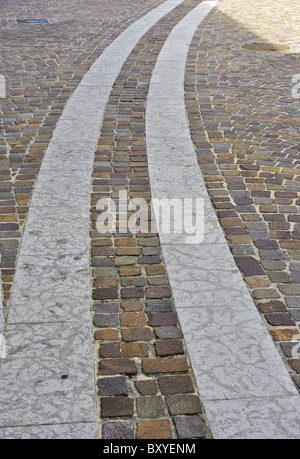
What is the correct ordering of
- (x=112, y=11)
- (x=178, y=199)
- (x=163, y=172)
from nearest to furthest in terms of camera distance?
(x=178, y=199) < (x=163, y=172) < (x=112, y=11)

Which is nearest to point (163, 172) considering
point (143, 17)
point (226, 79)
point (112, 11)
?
point (226, 79)

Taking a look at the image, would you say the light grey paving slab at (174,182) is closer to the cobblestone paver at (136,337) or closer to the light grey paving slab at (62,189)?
the cobblestone paver at (136,337)

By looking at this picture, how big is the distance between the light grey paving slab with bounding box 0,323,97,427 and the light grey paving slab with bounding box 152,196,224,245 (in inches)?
53.6

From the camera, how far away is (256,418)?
10.4 ft

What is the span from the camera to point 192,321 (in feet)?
12.8

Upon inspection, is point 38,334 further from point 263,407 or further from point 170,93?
point 170,93

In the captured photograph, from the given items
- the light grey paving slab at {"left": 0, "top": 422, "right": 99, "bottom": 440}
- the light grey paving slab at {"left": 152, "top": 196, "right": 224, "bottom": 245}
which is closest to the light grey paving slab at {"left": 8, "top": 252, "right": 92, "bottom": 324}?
the light grey paving slab at {"left": 152, "top": 196, "right": 224, "bottom": 245}

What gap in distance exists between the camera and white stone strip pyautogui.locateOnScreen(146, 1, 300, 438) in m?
3.19

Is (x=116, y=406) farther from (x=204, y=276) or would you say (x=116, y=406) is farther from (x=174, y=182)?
(x=174, y=182)

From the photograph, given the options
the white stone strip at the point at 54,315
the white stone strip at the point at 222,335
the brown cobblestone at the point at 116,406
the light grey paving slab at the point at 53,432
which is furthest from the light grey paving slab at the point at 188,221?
the light grey paving slab at the point at 53,432

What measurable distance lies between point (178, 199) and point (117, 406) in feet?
8.44

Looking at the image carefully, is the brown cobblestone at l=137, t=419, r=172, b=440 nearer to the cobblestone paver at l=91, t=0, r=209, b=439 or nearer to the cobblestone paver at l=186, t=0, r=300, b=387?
the cobblestone paver at l=91, t=0, r=209, b=439

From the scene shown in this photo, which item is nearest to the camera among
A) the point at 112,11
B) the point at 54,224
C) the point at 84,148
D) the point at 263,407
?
the point at 263,407

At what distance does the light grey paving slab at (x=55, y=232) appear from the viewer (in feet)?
15.3
